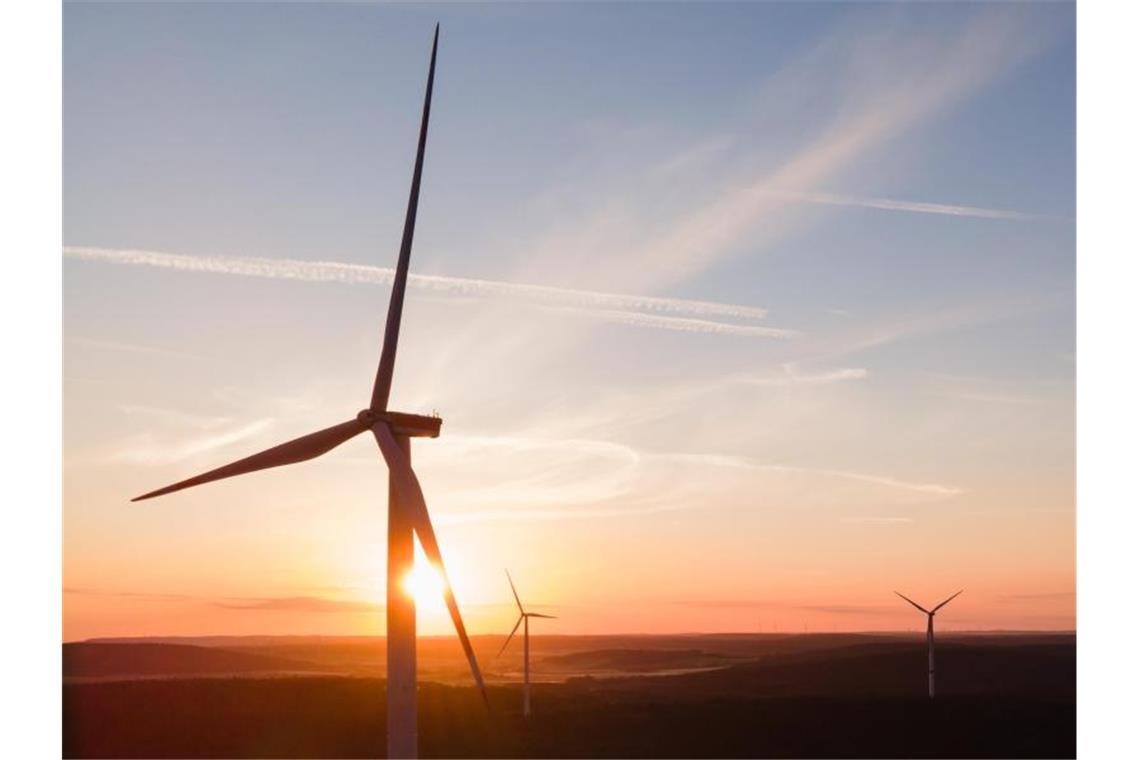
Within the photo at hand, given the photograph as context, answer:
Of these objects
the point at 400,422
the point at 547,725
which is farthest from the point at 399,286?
the point at 547,725

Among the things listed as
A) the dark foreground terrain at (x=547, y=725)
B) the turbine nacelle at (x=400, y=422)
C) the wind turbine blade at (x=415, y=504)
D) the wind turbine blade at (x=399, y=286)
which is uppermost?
the wind turbine blade at (x=399, y=286)

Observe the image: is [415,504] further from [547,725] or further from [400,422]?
[547,725]

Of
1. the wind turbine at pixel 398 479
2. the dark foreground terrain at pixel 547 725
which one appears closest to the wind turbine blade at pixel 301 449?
the wind turbine at pixel 398 479

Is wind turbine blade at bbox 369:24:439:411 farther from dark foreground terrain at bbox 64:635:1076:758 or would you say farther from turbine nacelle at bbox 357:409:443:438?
dark foreground terrain at bbox 64:635:1076:758

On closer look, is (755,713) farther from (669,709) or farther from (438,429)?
(438,429)

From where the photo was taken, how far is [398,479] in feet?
144

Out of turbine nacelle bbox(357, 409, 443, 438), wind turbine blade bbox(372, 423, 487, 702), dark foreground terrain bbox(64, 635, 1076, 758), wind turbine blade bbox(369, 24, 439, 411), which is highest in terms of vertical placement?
wind turbine blade bbox(369, 24, 439, 411)

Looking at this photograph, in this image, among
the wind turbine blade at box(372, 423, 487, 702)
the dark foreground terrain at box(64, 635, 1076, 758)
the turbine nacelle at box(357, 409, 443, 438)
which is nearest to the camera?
the wind turbine blade at box(372, 423, 487, 702)

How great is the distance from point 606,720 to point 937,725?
3160cm

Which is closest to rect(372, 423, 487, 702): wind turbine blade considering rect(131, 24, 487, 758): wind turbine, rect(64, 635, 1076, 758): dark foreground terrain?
rect(131, 24, 487, 758): wind turbine

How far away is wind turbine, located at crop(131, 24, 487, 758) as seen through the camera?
4256 cm

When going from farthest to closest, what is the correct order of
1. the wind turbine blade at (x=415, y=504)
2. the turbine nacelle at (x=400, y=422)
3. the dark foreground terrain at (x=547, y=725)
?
the dark foreground terrain at (x=547, y=725) < the turbine nacelle at (x=400, y=422) < the wind turbine blade at (x=415, y=504)

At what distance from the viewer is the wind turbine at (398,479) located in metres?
42.6

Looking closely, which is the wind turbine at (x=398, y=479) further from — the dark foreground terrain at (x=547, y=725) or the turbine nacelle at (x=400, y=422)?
the dark foreground terrain at (x=547, y=725)
